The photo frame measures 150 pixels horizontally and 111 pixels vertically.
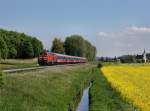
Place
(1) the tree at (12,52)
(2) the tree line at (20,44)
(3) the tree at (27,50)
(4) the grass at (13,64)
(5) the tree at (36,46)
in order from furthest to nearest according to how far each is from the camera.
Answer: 1. (5) the tree at (36,46)
2. (3) the tree at (27,50)
3. (2) the tree line at (20,44)
4. (1) the tree at (12,52)
5. (4) the grass at (13,64)

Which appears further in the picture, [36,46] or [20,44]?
[36,46]

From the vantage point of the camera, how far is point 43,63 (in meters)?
81.0

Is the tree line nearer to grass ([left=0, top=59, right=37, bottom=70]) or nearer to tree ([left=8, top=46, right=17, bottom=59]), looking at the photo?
tree ([left=8, top=46, right=17, bottom=59])

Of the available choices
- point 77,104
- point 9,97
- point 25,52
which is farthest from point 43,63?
point 25,52

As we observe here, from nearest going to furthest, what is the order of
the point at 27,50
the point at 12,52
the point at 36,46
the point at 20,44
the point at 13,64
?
the point at 13,64 < the point at 12,52 < the point at 27,50 < the point at 20,44 < the point at 36,46

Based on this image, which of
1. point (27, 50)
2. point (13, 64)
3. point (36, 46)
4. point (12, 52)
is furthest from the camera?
point (36, 46)

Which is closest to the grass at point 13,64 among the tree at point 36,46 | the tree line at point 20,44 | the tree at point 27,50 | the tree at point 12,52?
the tree at point 12,52

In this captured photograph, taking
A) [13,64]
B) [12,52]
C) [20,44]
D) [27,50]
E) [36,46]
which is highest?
[20,44]

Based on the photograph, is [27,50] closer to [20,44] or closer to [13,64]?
[20,44]

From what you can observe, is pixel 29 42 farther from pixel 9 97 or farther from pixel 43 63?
pixel 9 97

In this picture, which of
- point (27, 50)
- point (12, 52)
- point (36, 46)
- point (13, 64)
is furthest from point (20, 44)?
point (13, 64)

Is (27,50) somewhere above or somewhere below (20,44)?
below

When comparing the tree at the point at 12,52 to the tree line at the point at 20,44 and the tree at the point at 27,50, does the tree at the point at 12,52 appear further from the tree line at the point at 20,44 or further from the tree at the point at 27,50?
the tree at the point at 27,50

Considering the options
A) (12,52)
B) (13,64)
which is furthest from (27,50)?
(13,64)
